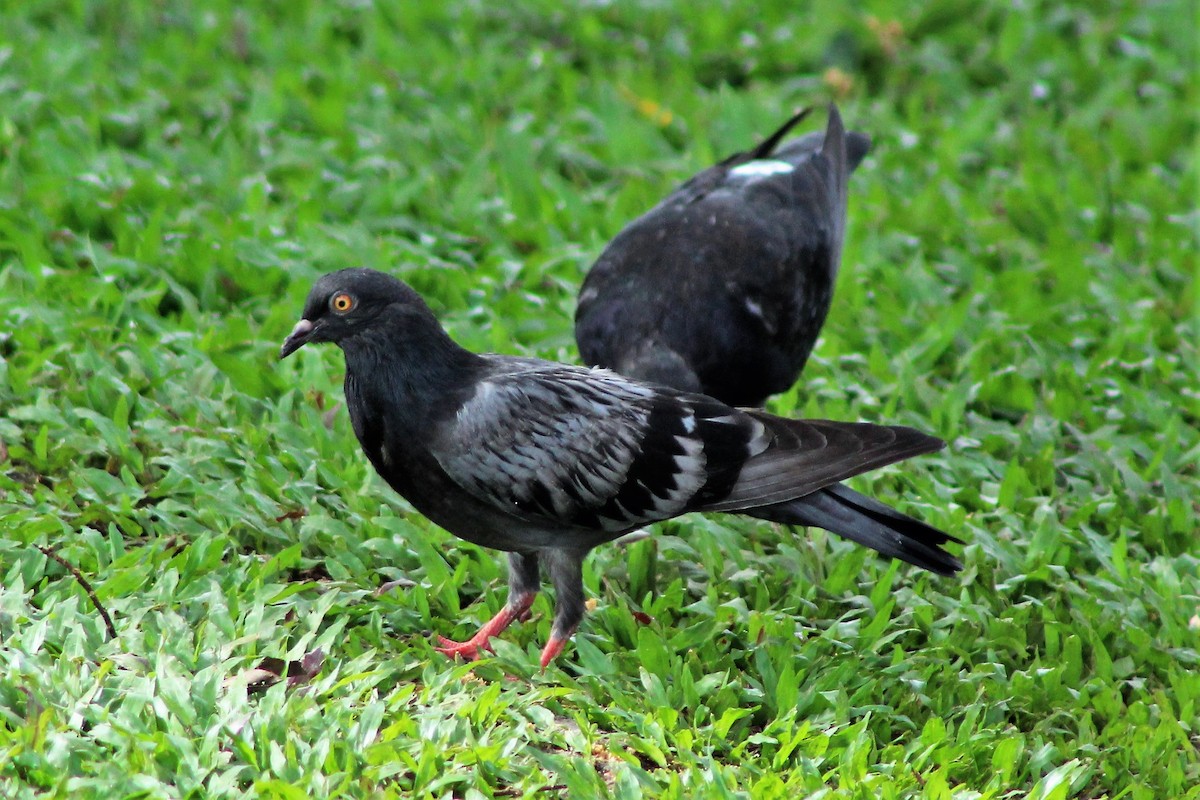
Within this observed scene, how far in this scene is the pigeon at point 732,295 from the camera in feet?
15.4

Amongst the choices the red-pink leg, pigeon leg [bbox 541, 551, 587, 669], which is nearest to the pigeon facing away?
pigeon leg [bbox 541, 551, 587, 669]

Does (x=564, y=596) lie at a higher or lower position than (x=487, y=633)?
higher

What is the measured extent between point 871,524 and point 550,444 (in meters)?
0.94

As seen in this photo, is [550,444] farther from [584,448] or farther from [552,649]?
[552,649]

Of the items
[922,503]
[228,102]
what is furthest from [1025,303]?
[228,102]

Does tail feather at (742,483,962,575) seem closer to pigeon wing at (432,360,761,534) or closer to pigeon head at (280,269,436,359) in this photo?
pigeon wing at (432,360,761,534)

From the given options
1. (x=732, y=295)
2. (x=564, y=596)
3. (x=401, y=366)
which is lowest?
(x=564, y=596)

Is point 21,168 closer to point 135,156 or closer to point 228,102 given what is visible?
point 135,156

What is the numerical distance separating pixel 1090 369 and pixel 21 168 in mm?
4464

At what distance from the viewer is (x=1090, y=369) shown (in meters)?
5.97

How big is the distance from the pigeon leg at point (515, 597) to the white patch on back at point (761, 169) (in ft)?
6.02

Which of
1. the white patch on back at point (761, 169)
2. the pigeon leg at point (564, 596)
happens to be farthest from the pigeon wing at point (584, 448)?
the white patch on back at point (761, 169)

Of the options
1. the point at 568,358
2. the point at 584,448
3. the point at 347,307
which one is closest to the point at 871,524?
the point at 584,448

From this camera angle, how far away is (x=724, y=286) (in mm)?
4922
